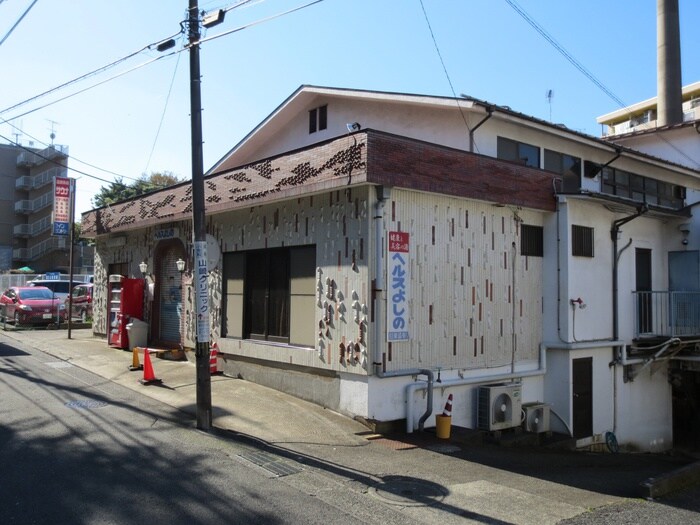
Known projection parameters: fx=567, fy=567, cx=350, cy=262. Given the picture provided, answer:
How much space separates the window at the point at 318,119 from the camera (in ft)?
51.4

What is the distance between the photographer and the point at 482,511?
610 centimetres

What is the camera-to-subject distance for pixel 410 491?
259 inches

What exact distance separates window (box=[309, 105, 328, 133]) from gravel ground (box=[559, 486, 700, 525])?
11767mm

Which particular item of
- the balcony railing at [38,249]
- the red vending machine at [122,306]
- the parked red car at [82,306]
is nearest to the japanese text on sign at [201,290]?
the red vending machine at [122,306]

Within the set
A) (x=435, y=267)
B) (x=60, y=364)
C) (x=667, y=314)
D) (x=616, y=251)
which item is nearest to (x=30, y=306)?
(x=60, y=364)

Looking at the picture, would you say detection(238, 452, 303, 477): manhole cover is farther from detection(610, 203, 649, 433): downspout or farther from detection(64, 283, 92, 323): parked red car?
detection(64, 283, 92, 323): parked red car

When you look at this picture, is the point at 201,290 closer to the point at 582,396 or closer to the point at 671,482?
the point at 671,482

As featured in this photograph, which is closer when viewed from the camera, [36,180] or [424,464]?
[424,464]

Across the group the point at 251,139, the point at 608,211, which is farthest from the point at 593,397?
the point at 251,139

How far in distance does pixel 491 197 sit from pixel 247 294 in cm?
563

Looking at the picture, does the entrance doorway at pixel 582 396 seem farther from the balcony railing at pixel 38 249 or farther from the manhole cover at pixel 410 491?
the balcony railing at pixel 38 249

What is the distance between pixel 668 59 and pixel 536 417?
81.3ft

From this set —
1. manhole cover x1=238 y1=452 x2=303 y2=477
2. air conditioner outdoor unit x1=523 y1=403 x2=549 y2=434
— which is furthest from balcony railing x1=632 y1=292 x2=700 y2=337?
manhole cover x1=238 y1=452 x2=303 y2=477

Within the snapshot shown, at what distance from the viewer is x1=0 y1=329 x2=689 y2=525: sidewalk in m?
6.36
